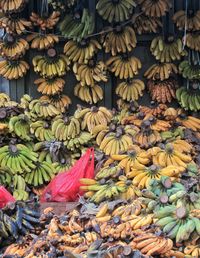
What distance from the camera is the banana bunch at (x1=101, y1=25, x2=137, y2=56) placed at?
334 inches

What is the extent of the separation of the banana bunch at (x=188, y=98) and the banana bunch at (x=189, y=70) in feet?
0.56

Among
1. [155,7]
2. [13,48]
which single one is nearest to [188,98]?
[155,7]

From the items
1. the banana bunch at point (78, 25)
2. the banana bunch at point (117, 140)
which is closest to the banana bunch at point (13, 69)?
the banana bunch at point (78, 25)

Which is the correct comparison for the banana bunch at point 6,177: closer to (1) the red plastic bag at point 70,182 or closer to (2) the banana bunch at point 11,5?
(1) the red plastic bag at point 70,182

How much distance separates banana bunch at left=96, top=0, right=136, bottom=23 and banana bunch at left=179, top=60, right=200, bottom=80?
889 millimetres

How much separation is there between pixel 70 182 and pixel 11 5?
7.42 feet

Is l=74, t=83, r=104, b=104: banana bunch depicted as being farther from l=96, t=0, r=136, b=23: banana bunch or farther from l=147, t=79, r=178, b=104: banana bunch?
l=96, t=0, r=136, b=23: banana bunch

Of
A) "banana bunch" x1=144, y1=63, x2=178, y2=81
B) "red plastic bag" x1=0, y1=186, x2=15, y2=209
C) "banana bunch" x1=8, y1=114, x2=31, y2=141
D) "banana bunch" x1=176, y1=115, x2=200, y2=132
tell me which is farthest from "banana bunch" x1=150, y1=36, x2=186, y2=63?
"red plastic bag" x1=0, y1=186, x2=15, y2=209

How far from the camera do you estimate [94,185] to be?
7.02 metres

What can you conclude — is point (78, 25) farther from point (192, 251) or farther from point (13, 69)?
point (192, 251)

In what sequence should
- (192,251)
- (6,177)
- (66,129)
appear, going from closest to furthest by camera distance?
(192,251), (6,177), (66,129)

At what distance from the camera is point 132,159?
286 inches

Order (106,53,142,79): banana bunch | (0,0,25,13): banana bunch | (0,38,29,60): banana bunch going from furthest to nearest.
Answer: (106,53,142,79): banana bunch → (0,38,29,60): banana bunch → (0,0,25,13): banana bunch

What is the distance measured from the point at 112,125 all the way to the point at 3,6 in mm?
1884
